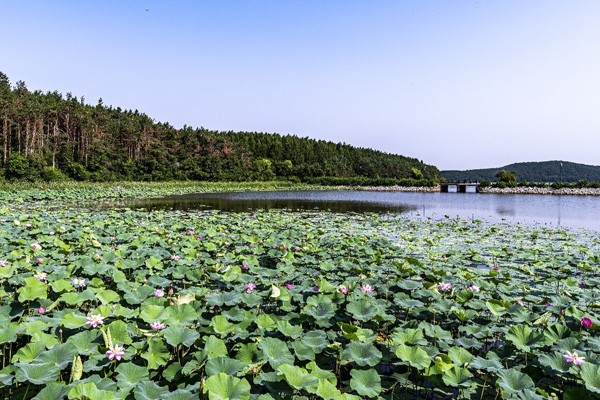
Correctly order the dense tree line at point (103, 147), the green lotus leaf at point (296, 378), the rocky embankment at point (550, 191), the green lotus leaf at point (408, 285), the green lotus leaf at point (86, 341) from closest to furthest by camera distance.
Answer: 1. the green lotus leaf at point (296, 378)
2. the green lotus leaf at point (86, 341)
3. the green lotus leaf at point (408, 285)
4. the dense tree line at point (103, 147)
5. the rocky embankment at point (550, 191)

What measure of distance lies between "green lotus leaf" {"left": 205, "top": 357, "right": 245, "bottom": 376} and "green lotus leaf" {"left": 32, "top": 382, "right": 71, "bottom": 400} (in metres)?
0.58

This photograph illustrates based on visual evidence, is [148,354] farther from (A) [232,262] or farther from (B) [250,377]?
(A) [232,262]

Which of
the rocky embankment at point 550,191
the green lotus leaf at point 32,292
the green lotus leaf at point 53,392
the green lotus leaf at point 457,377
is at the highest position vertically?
the rocky embankment at point 550,191

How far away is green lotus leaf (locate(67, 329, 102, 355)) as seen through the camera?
194 cm

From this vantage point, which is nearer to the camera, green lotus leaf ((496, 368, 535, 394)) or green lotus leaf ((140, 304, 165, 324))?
green lotus leaf ((496, 368, 535, 394))

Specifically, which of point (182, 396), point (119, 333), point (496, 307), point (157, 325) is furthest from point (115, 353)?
point (496, 307)

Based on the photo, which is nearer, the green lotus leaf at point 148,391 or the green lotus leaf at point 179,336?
the green lotus leaf at point 148,391

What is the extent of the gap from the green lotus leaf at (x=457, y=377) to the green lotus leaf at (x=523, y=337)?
0.53 metres

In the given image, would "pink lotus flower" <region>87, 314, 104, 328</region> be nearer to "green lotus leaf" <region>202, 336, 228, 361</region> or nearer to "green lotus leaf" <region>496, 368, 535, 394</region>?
"green lotus leaf" <region>202, 336, 228, 361</region>

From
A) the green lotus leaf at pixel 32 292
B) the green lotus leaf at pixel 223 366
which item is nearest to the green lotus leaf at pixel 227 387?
the green lotus leaf at pixel 223 366

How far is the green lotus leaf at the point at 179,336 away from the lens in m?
1.99

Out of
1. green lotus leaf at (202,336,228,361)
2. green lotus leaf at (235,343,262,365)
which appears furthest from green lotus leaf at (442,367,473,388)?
green lotus leaf at (202,336,228,361)

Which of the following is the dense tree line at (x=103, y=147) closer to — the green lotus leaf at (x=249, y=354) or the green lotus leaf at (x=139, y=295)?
the green lotus leaf at (x=139, y=295)

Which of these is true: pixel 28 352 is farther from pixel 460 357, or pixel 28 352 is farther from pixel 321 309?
pixel 460 357
